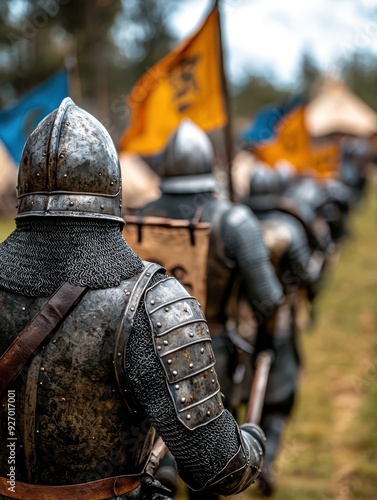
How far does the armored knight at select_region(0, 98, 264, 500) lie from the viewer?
2055 millimetres

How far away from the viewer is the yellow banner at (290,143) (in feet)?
29.8

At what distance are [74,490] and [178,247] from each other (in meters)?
1.64

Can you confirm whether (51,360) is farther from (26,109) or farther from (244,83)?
(244,83)

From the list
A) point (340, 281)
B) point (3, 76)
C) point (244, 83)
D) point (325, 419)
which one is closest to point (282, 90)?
point (244, 83)

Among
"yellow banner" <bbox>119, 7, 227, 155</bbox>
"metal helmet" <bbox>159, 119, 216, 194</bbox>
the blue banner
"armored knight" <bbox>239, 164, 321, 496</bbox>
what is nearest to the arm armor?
"metal helmet" <bbox>159, 119, 216, 194</bbox>

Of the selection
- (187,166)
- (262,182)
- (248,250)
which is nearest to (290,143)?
(262,182)

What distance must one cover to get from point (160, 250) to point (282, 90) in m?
45.5

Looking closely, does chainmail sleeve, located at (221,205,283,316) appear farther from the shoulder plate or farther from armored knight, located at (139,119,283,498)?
the shoulder plate

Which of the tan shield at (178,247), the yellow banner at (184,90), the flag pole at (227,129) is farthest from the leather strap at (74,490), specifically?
the yellow banner at (184,90)

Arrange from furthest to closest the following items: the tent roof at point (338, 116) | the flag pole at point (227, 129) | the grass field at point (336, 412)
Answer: the tent roof at point (338, 116)
the flag pole at point (227, 129)
the grass field at point (336, 412)

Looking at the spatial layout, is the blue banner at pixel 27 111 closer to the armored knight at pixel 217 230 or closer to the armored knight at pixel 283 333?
the armored knight at pixel 217 230

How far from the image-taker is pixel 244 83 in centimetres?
4728

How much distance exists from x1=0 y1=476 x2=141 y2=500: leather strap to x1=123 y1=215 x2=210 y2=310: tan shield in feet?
4.80

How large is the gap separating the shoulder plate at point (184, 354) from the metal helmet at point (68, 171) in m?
0.35
